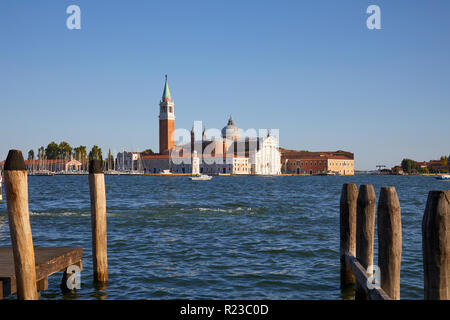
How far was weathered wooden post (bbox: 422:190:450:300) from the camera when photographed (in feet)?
8.03

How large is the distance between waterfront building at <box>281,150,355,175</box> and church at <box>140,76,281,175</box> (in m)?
5.17

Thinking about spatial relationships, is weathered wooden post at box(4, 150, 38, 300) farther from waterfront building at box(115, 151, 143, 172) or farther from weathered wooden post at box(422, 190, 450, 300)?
waterfront building at box(115, 151, 143, 172)

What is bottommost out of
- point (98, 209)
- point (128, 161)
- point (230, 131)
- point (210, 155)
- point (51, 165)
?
point (98, 209)

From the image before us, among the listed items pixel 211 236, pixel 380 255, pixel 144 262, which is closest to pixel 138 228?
pixel 211 236

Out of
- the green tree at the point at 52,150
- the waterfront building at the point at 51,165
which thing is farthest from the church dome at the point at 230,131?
the green tree at the point at 52,150

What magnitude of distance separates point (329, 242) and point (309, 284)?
3228mm

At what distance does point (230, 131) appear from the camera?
102438 millimetres

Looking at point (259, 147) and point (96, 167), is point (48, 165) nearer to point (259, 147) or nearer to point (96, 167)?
point (259, 147)

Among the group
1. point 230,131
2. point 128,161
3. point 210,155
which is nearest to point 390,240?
point 210,155

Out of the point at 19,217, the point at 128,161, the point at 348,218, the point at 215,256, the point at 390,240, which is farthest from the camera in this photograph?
the point at 128,161

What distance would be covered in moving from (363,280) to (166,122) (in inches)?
3584

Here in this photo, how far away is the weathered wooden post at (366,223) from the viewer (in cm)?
414

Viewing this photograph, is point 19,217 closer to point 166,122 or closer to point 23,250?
point 23,250

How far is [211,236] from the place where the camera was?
32.2 feet
